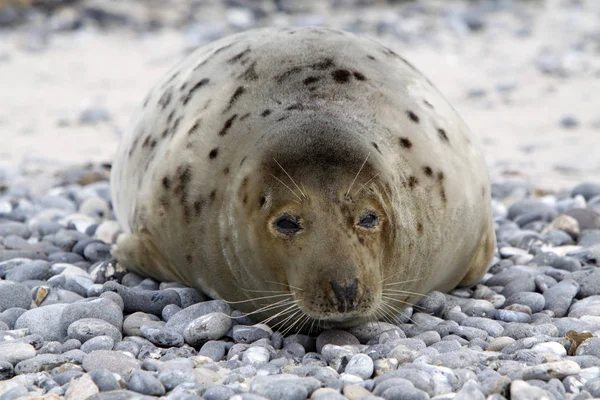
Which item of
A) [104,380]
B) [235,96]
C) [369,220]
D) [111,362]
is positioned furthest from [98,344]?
[235,96]

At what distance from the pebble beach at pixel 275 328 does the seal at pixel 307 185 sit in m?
0.15

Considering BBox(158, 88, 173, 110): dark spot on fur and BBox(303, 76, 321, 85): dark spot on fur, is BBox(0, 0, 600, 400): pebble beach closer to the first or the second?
BBox(158, 88, 173, 110): dark spot on fur

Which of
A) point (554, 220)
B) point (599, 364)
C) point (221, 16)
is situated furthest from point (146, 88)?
point (599, 364)

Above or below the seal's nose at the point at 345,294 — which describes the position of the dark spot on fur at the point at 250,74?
above

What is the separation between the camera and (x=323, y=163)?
3.31 meters

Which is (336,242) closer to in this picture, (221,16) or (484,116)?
(484,116)

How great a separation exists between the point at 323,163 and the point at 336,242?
311mm

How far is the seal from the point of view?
128 inches

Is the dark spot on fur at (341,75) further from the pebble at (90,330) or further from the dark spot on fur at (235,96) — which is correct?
the pebble at (90,330)

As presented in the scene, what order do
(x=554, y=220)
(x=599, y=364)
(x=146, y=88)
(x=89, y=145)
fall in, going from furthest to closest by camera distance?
1. (x=146, y=88)
2. (x=89, y=145)
3. (x=554, y=220)
4. (x=599, y=364)

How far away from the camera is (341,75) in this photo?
3.83 m

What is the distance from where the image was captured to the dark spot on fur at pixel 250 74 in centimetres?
392

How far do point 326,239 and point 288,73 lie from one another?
0.95 m

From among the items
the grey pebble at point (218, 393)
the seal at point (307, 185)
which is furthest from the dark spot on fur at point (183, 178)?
the grey pebble at point (218, 393)
